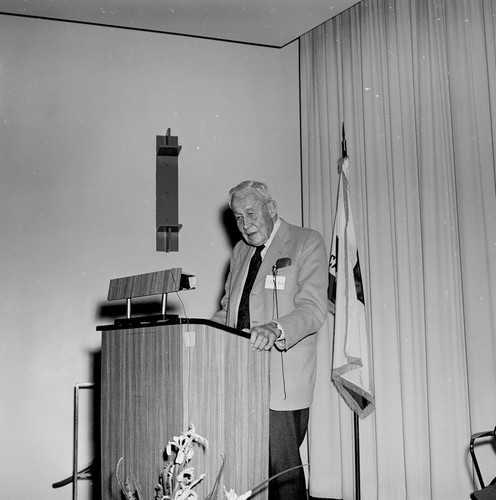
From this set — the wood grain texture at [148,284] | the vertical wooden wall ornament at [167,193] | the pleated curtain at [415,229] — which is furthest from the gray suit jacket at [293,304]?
the vertical wooden wall ornament at [167,193]

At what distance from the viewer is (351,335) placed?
4.34 m

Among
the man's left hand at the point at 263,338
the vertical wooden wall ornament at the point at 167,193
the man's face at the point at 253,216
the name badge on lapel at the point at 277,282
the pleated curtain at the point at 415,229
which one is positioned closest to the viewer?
the man's left hand at the point at 263,338

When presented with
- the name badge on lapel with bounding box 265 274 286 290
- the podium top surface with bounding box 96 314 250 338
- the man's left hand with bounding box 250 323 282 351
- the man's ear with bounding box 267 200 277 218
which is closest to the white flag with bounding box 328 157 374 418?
the man's ear with bounding box 267 200 277 218

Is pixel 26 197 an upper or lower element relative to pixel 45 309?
upper

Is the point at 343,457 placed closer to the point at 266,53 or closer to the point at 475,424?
the point at 475,424

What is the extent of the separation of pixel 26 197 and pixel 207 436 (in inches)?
119

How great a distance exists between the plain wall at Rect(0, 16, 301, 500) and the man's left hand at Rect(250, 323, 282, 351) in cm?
243

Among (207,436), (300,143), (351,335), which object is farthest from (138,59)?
(207,436)

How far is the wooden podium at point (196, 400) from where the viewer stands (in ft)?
7.90

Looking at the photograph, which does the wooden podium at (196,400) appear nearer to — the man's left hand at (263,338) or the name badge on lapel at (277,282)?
the man's left hand at (263,338)

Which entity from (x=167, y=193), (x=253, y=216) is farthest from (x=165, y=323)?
(x=167, y=193)

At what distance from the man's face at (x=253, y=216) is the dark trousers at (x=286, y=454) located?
864 mm

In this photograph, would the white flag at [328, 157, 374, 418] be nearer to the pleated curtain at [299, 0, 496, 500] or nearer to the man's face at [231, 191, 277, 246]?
the pleated curtain at [299, 0, 496, 500]

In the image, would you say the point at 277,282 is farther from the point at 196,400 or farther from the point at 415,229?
the point at 415,229
